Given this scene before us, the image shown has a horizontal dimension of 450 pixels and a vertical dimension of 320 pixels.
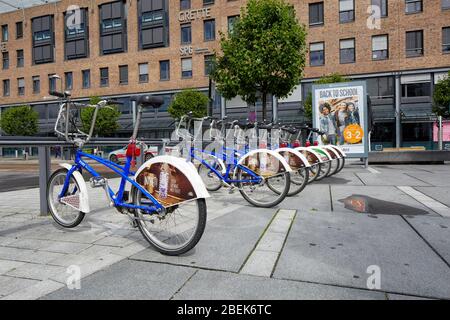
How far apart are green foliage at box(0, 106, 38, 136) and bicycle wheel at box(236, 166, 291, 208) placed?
1306 inches

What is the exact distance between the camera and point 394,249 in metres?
3.12

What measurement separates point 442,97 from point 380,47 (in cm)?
651

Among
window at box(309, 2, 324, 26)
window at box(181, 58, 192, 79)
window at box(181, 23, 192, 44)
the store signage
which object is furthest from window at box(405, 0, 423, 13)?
window at box(181, 58, 192, 79)

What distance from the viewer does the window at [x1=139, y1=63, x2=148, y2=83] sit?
32.2 meters

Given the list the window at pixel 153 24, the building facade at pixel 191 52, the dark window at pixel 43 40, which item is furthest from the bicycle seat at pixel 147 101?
the dark window at pixel 43 40

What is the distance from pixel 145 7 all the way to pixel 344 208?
32.2m

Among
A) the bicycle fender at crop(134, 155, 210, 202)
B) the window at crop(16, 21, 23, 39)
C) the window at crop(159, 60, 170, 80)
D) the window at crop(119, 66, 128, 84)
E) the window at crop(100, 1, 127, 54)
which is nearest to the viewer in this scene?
the bicycle fender at crop(134, 155, 210, 202)

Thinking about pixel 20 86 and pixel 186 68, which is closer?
pixel 186 68

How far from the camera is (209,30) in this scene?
98.1 ft

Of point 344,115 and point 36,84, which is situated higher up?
point 36,84

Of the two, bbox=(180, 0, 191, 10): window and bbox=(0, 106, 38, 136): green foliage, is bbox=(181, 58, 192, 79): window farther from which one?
bbox=(0, 106, 38, 136): green foliage

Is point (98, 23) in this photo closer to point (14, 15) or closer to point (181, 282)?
point (14, 15)

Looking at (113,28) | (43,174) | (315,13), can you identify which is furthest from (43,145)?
(113,28)

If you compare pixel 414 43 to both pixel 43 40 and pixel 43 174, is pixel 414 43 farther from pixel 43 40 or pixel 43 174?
pixel 43 40
